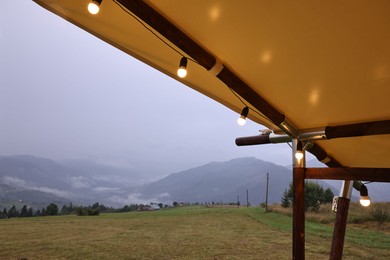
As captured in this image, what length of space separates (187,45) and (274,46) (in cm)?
69

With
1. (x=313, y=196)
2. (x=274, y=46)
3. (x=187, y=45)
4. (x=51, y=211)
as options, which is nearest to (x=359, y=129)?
(x=274, y=46)

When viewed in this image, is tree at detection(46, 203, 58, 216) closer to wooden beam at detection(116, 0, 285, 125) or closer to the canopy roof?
the canopy roof

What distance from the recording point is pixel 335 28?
1914 millimetres

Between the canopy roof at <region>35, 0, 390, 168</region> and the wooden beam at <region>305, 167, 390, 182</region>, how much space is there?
476 millimetres

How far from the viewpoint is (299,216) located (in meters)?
3.87

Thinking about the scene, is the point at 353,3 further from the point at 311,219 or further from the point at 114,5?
the point at 311,219

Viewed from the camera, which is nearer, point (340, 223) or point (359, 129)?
point (359, 129)

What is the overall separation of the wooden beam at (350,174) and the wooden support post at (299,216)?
0.47ft

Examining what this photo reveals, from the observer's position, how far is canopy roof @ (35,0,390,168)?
6.18 feet

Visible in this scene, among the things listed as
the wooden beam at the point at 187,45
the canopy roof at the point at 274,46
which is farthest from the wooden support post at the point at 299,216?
the wooden beam at the point at 187,45

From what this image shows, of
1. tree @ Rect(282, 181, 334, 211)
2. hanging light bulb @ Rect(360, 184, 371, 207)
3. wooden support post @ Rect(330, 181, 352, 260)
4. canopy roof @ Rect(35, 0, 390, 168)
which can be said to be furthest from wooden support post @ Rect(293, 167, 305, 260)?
tree @ Rect(282, 181, 334, 211)

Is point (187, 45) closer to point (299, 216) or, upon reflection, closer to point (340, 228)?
point (299, 216)

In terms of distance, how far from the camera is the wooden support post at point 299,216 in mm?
→ 3764

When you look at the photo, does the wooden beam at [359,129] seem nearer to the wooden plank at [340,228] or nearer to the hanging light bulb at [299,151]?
the hanging light bulb at [299,151]
